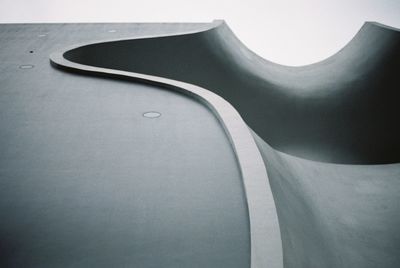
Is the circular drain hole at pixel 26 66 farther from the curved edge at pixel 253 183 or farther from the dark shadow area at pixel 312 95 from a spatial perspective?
the curved edge at pixel 253 183

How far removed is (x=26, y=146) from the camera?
4.42 meters

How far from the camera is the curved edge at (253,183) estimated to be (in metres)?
2.75

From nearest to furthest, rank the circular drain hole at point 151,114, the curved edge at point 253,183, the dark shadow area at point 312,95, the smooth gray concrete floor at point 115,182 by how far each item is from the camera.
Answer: the curved edge at point 253,183, the smooth gray concrete floor at point 115,182, the circular drain hole at point 151,114, the dark shadow area at point 312,95

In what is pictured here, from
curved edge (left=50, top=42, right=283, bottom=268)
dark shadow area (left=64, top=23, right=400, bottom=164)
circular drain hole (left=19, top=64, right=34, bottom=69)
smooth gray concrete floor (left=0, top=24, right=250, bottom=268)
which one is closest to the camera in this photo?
curved edge (left=50, top=42, right=283, bottom=268)

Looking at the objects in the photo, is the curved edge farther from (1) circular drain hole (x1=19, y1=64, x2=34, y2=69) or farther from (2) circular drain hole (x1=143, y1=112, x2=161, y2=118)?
(1) circular drain hole (x1=19, y1=64, x2=34, y2=69)

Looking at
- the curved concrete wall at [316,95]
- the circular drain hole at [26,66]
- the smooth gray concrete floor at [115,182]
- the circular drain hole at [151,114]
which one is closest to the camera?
the smooth gray concrete floor at [115,182]

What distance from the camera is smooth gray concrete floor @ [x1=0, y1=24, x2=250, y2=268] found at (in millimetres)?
2914

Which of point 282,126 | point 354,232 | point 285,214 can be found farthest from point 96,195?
point 282,126

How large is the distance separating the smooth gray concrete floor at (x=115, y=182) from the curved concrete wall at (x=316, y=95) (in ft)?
10.3

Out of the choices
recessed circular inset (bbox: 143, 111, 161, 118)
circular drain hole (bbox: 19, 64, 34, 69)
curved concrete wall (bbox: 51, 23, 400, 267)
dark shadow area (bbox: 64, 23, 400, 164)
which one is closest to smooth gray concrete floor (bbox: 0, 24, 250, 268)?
recessed circular inset (bbox: 143, 111, 161, 118)

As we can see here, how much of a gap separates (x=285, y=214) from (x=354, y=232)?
2.47 meters

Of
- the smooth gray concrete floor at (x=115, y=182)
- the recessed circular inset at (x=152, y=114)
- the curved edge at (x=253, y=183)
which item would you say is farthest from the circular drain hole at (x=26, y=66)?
the recessed circular inset at (x=152, y=114)

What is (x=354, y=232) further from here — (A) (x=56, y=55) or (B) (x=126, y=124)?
(A) (x=56, y=55)

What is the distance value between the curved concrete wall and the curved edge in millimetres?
2730
